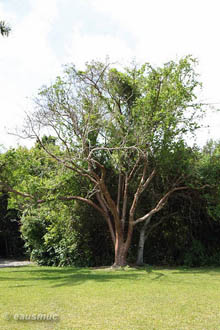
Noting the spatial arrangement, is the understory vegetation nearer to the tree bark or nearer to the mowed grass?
the tree bark

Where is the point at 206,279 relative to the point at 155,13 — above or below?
below

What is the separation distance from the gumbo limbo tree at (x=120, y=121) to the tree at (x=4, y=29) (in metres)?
2.68

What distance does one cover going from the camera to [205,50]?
44.1 ft

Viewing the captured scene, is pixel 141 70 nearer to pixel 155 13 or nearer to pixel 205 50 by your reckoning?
pixel 205 50

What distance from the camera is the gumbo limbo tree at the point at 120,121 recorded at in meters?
13.5

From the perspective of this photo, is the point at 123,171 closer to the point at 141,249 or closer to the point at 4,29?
the point at 141,249

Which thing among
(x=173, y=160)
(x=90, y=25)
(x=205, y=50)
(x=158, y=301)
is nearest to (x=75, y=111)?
(x=90, y=25)

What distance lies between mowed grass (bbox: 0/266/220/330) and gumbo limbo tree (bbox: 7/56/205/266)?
4.59 m

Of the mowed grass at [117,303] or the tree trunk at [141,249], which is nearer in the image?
the mowed grass at [117,303]

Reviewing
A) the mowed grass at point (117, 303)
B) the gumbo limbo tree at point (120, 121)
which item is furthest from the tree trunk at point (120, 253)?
the mowed grass at point (117, 303)

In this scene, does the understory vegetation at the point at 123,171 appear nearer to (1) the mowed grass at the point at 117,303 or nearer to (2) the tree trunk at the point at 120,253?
(2) the tree trunk at the point at 120,253

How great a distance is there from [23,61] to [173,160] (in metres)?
6.86

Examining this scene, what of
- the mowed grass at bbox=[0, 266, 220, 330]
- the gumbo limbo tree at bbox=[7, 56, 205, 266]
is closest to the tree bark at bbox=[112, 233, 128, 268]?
the gumbo limbo tree at bbox=[7, 56, 205, 266]

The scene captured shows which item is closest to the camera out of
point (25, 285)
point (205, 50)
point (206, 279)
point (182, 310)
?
point (182, 310)
